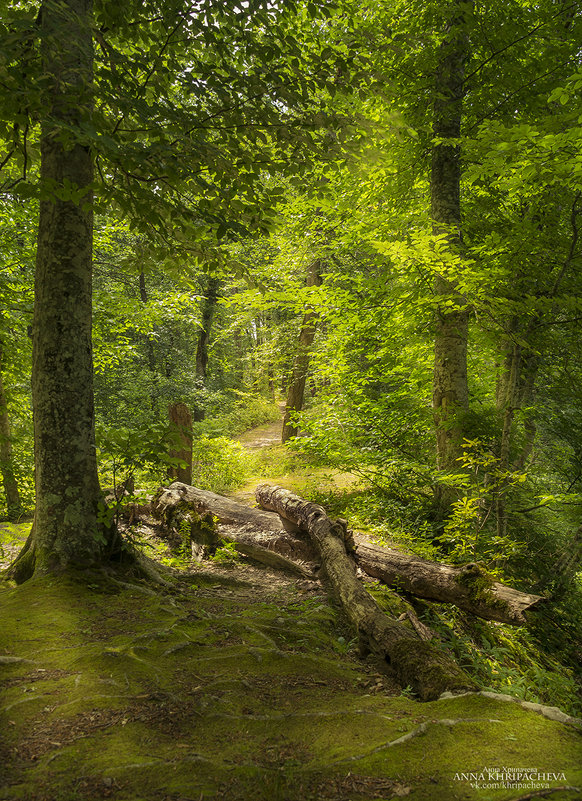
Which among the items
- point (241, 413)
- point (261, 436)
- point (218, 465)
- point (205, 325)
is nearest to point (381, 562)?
point (218, 465)

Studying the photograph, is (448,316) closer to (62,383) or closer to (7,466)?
(62,383)

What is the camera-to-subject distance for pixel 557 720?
7.18ft

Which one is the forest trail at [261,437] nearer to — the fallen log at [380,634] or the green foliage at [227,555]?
the green foliage at [227,555]

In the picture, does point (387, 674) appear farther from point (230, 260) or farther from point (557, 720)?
point (230, 260)

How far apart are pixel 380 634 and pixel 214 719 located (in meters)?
1.78

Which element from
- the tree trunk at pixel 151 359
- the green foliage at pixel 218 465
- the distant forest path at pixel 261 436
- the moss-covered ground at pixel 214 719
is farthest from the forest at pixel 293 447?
Result: the distant forest path at pixel 261 436

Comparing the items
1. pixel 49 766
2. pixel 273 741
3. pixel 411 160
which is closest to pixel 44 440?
pixel 49 766

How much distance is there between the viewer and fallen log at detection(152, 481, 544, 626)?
4513 mm

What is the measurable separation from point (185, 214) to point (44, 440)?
8.16ft

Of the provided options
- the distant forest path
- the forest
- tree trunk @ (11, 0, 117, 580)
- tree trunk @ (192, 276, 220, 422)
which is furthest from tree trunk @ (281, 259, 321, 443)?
tree trunk @ (11, 0, 117, 580)

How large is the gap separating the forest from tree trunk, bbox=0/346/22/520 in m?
0.08

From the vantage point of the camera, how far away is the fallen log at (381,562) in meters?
4.51

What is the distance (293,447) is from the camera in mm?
8984

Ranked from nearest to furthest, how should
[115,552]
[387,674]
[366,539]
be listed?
[387,674]
[115,552]
[366,539]
